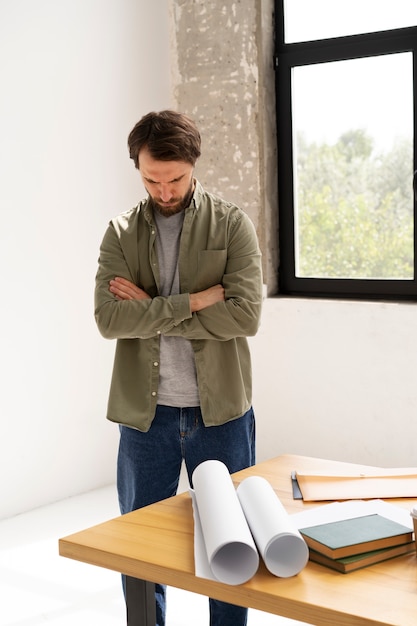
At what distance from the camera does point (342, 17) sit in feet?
14.3

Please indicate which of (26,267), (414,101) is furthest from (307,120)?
(26,267)

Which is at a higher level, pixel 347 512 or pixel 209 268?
pixel 209 268

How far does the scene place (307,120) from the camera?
4559 millimetres

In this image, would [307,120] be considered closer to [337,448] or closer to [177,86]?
[177,86]

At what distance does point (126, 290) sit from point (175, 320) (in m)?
0.21

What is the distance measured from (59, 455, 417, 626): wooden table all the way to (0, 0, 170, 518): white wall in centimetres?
257

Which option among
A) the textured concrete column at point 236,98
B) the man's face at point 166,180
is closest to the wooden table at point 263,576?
the man's face at point 166,180

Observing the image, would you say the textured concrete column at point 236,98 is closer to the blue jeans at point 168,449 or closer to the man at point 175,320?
the man at point 175,320

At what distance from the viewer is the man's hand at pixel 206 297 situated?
2398 millimetres

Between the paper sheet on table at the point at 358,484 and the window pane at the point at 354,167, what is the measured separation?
8.16 ft

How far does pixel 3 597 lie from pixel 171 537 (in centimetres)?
183

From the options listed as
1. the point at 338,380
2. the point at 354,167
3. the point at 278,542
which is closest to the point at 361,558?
the point at 278,542

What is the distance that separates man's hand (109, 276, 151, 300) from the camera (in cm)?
247

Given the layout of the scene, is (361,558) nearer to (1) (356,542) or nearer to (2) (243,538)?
(1) (356,542)
